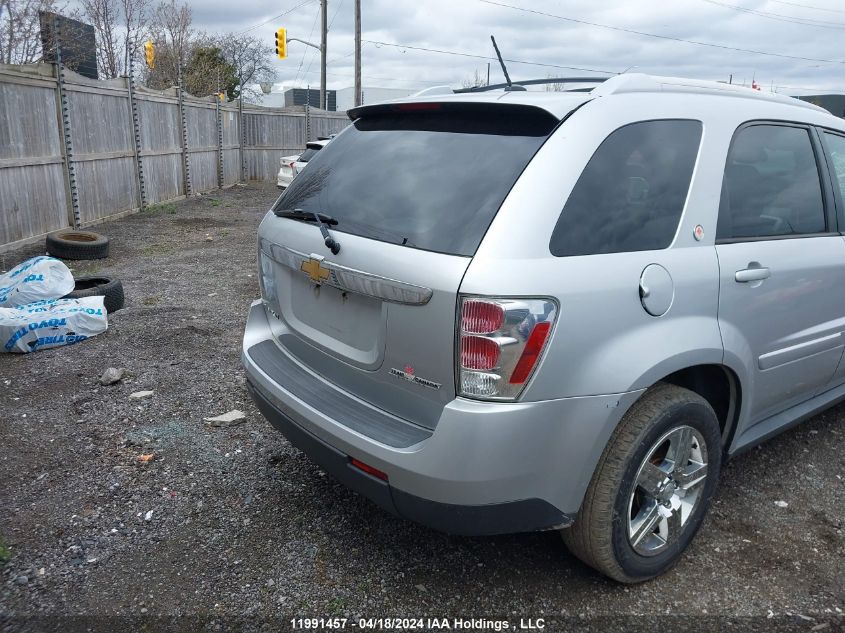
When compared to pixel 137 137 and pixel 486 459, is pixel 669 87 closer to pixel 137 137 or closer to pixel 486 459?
pixel 486 459

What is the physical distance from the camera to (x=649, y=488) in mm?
2605

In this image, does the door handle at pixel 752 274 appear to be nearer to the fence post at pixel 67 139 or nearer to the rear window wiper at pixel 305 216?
the rear window wiper at pixel 305 216

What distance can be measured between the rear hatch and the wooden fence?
25.2 ft

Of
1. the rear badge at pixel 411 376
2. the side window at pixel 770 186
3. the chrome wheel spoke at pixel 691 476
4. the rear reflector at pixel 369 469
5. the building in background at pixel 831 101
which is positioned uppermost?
the building in background at pixel 831 101

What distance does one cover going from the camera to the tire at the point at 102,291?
6.09m

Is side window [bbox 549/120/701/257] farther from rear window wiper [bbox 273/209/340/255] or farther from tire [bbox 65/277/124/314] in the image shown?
tire [bbox 65/277/124/314]

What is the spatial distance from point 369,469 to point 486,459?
0.50m

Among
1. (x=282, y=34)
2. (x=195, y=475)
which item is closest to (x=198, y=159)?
(x=282, y=34)

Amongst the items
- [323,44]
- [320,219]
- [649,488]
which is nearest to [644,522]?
[649,488]

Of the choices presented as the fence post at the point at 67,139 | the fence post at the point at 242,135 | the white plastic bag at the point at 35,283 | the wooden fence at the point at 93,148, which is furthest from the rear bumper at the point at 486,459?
the fence post at the point at 242,135

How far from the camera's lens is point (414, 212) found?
248cm

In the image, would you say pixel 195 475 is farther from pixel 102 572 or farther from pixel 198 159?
pixel 198 159

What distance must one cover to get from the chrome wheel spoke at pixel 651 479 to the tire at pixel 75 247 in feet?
27.6

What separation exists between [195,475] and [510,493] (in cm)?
202
